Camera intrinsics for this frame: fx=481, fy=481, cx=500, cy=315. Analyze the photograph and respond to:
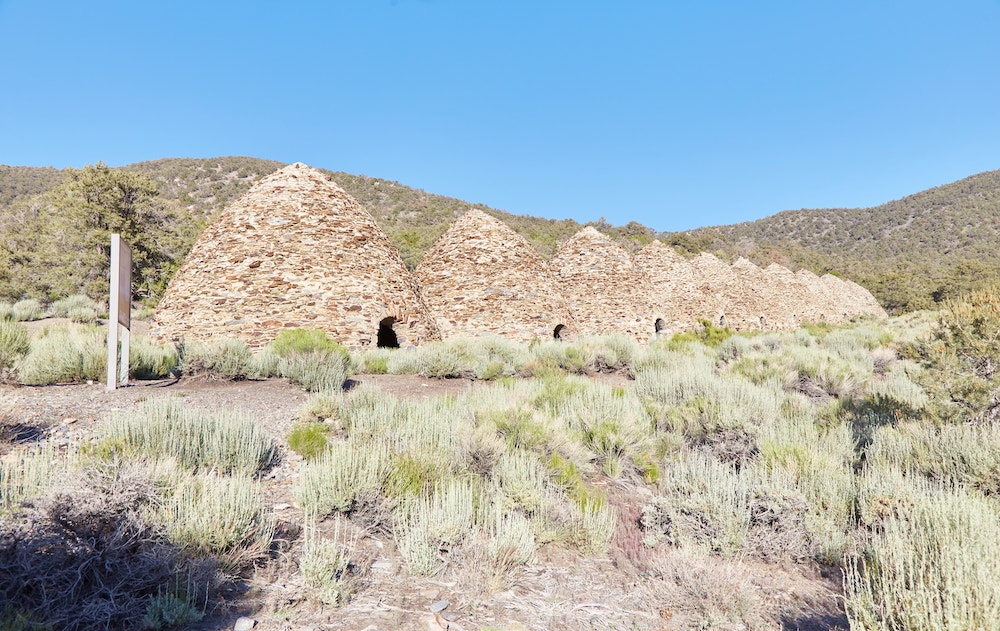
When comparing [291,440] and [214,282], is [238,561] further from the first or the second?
[214,282]

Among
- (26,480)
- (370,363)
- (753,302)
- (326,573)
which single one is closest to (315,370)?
(370,363)

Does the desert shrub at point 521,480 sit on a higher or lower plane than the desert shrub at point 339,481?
lower

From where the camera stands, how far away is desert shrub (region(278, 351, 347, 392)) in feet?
22.8

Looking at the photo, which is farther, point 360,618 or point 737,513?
point 737,513

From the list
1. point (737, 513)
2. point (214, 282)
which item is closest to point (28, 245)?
point (214, 282)

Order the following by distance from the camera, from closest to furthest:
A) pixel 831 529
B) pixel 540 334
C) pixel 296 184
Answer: pixel 831 529, pixel 296 184, pixel 540 334

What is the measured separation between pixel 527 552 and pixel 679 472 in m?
1.76

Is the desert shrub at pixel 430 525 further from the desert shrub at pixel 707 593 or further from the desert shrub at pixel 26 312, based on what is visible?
the desert shrub at pixel 26 312

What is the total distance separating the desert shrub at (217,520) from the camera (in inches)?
99.4

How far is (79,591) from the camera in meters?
2.22

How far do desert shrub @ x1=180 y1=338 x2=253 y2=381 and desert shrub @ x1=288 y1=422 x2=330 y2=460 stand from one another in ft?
10.5

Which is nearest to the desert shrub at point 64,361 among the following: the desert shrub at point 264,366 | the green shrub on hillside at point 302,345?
the desert shrub at point 264,366

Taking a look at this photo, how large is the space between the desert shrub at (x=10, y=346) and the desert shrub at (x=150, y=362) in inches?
46.6

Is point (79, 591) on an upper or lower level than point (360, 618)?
upper
